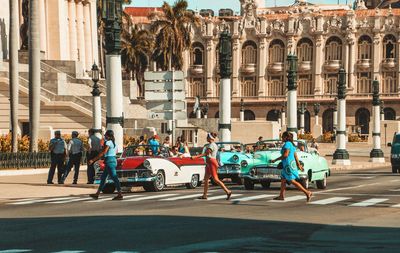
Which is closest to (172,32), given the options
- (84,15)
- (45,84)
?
(84,15)

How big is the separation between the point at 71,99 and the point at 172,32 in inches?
1347

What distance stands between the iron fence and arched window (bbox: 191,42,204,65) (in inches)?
3787

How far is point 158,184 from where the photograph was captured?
1112 inches

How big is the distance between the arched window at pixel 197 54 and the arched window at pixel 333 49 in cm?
1747

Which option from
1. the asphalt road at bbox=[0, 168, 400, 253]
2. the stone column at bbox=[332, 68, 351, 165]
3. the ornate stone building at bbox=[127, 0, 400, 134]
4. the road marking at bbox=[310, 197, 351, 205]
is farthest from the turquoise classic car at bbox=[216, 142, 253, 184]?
the ornate stone building at bbox=[127, 0, 400, 134]

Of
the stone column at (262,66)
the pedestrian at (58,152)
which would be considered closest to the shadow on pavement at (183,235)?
the pedestrian at (58,152)

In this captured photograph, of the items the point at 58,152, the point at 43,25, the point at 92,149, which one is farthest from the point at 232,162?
the point at 43,25

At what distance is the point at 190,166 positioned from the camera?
30.1 metres

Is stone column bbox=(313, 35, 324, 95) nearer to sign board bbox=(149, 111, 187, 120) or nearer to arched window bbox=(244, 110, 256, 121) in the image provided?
arched window bbox=(244, 110, 256, 121)

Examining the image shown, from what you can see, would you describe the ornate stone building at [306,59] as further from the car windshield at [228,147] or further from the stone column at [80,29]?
the car windshield at [228,147]

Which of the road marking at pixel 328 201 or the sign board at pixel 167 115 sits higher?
the sign board at pixel 167 115

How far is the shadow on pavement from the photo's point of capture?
13.8 m

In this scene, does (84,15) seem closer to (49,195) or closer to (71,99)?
(71,99)

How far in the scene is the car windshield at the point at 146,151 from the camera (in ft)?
94.2
